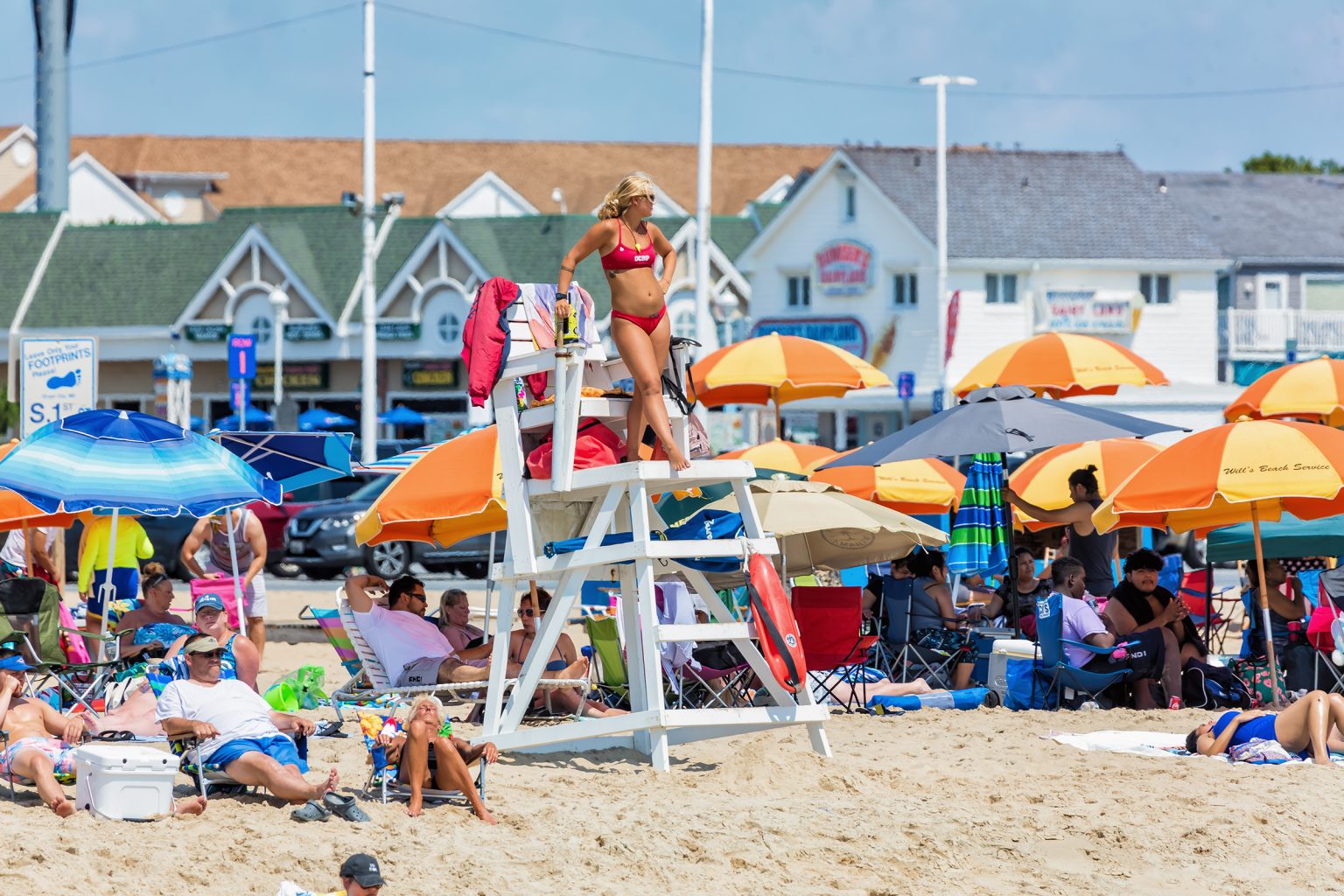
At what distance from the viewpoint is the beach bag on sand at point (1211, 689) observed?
37.4 ft

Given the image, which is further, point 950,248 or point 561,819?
point 950,248

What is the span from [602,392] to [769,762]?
87.0 inches

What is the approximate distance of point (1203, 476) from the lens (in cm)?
1070

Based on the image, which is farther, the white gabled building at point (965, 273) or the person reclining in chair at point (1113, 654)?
the white gabled building at point (965, 273)

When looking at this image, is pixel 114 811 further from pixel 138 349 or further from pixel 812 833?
→ pixel 138 349

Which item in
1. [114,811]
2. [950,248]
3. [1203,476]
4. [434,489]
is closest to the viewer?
[114,811]

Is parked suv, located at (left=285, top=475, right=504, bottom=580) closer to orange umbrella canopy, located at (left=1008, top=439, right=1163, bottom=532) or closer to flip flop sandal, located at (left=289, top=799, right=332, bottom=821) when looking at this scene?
orange umbrella canopy, located at (left=1008, top=439, right=1163, bottom=532)

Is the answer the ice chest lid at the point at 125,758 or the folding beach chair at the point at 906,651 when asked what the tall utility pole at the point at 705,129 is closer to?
the folding beach chair at the point at 906,651

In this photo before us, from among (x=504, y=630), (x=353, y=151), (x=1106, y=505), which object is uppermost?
(x=353, y=151)

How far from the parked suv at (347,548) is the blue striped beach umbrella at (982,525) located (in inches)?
462

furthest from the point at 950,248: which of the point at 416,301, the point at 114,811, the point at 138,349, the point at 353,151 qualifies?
the point at 114,811

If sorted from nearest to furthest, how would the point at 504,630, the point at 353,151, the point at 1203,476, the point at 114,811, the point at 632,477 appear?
the point at 114,811
the point at 632,477
the point at 504,630
the point at 1203,476
the point at 353,151

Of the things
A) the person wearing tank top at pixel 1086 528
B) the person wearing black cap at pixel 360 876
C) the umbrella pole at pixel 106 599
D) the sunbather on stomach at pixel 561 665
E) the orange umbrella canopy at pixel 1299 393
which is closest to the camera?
the person wearing black cap at pixel 360 876

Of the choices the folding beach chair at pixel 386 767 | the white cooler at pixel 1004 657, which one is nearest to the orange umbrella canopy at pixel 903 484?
the white cooler at pixel 1004 657
